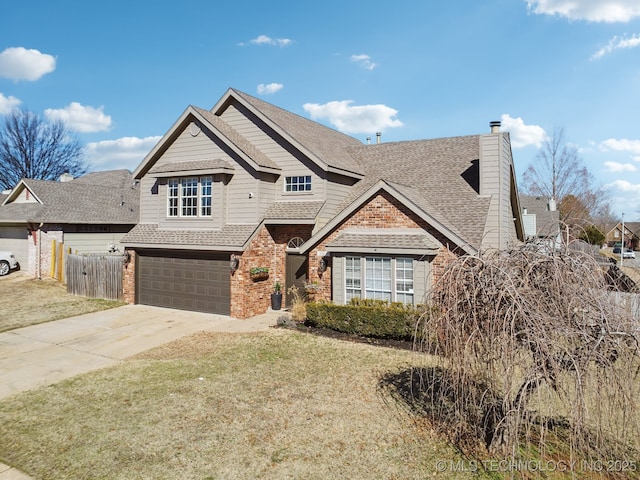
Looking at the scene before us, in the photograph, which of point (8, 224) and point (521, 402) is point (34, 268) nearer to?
point (8, 224)

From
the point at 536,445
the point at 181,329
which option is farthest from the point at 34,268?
the point at 536,445

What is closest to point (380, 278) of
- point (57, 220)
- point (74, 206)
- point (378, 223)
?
point (378, 223)

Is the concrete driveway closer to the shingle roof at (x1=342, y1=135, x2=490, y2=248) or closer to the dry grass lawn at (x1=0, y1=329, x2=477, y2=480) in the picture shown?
the dry grass lawn at (x1=0, y1=329, x2=477, y2=480)

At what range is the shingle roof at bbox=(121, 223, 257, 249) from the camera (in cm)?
1549

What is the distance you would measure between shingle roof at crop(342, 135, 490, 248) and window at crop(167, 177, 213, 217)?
18.5ft

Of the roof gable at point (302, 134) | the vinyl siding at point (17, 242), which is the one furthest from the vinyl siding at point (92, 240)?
the roof gable at point (302, 134)

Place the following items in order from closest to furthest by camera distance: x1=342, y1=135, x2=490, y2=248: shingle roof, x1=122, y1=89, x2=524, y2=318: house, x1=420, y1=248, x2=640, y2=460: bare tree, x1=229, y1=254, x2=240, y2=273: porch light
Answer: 1. x1=420, y1=248, x2=640, y2=460: bare tree
2. x1=122, y1=89, x2=524, y2=318: house
3. x1=342, y1=135, x2=490, y2=248: shingle roof
4. x1=229, y1=254, x2=240, y2=273: porch light

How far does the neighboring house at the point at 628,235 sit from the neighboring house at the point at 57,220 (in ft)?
248

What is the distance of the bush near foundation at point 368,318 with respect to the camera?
11.6 m

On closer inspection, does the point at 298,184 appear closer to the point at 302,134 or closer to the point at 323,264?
the point at 302,134

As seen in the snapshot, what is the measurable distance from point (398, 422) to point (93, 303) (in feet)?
51.2

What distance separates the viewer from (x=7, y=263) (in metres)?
24.7

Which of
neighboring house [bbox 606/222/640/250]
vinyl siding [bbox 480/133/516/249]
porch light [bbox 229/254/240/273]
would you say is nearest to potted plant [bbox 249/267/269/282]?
porch light [bbox 229/254/240/273]

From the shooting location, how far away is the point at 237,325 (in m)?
14.1
